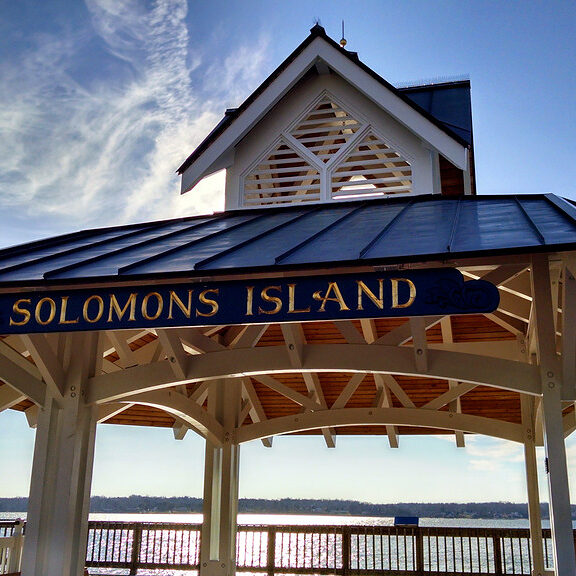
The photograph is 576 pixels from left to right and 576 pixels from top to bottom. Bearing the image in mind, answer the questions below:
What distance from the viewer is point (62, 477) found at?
25.7 feet

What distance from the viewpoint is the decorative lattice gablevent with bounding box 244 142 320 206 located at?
33.6 feet

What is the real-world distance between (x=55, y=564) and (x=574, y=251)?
230 inches

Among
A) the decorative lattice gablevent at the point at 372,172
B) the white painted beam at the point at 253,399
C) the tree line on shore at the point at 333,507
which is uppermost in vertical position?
the tree line on shore at the point at 333,507

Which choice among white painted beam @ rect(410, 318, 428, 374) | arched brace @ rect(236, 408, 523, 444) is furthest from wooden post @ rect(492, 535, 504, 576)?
white painted beam @ rect(410, 318, 428, 374)

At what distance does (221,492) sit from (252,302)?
22.6 ft

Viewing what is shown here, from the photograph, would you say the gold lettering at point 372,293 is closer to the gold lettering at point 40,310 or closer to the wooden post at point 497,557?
the gold lettering at point 40,310

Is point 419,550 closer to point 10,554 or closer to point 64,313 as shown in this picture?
point 10,554

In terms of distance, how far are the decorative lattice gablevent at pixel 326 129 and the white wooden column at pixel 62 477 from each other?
439cm

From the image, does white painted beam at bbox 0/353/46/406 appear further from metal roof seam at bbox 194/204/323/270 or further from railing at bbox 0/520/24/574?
railing at bbox 0/520/24/574

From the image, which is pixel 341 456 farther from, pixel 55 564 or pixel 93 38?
pixel 55 564

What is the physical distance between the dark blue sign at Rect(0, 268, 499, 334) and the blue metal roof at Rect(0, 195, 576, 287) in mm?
173

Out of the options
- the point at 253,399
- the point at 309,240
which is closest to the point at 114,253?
the point at 309,240

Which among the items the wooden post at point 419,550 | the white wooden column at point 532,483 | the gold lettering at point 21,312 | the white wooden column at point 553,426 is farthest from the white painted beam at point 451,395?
the gold lettering at point 21,312

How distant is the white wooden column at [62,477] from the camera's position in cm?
767
